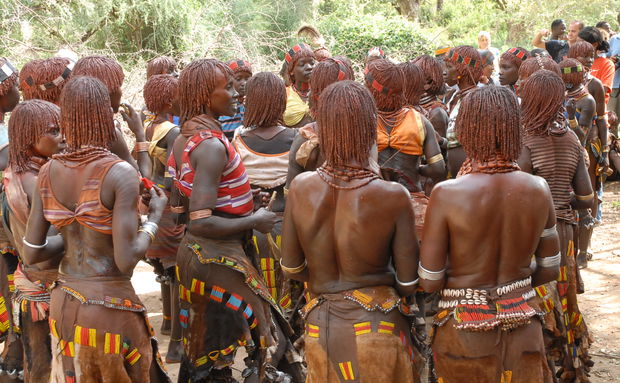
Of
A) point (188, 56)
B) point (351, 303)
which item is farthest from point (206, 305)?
point (188, 56)

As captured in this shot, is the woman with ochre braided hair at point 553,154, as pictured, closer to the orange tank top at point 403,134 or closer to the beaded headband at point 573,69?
the orange tank top at point 403,134

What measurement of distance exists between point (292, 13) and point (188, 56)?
12.7 ft

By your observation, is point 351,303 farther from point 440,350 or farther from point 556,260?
point 556,260

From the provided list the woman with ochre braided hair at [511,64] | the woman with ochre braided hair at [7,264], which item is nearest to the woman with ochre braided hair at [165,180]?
the woman with ochre braided hair at [7,264]

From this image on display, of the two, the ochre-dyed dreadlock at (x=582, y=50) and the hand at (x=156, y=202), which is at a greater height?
the ochre-dyed dreadlock at (x=582, y=50)

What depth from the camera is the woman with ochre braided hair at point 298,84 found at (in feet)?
21.8

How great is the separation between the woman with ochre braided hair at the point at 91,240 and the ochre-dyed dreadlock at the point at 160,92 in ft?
8.00

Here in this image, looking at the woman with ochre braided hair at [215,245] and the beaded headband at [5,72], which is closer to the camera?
the woman with ochre braided hair at [215,245]

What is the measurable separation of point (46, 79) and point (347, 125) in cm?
270

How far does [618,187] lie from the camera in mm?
12414

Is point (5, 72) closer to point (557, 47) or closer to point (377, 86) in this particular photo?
point (377, 86)

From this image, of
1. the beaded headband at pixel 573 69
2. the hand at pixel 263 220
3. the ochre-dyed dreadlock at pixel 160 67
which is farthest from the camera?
the ochre-dyed dreadlock at pixel 160 67

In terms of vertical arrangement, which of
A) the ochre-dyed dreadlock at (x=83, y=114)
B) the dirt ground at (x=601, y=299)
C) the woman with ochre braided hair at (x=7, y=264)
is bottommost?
the dirt ground at (x=601, y=299)

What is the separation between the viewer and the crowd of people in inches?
128
